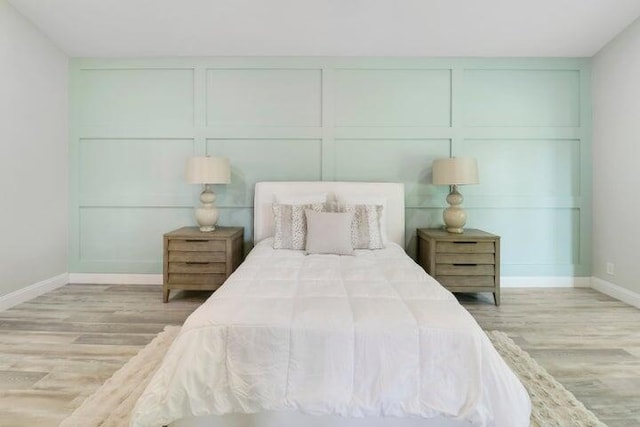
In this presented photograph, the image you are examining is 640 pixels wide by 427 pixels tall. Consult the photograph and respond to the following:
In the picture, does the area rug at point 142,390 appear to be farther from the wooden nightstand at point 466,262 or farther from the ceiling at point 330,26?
the ceiling at point 330,26

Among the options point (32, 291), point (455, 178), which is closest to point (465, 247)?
point (455, 178)

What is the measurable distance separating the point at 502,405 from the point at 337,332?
0.69 metres

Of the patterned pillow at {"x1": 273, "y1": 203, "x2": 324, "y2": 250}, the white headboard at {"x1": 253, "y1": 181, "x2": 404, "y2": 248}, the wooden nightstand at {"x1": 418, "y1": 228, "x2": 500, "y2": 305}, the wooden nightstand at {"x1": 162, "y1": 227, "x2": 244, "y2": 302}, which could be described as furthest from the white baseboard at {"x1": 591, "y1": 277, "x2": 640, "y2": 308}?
the wooden nightstand at {"x1": 162, "y1": 227, "x2": 244, "y2": 302}

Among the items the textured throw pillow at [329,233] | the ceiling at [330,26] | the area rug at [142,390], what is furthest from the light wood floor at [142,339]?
the ceiling at [330,26]

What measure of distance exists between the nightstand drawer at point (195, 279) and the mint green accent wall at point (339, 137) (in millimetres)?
683

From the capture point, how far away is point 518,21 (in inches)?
124

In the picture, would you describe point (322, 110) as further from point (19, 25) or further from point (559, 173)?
point (19, 25)

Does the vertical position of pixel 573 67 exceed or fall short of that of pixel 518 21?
it falls short

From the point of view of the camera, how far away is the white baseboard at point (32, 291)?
2.95 metres

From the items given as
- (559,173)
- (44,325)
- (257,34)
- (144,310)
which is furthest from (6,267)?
(559,173)

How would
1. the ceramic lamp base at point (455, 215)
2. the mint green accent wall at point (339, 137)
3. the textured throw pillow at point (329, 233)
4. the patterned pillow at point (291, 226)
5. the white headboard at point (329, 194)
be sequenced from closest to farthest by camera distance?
1. the textured throw pillow at point (329, 233)
2. the patterned pillow at point (291, 226)
3. the ceramic lamp base at point (455, 215)
4. the white headboard at point (329, 194)
5. the mint green accent wall at point (339, 137)

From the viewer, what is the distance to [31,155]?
323 cm

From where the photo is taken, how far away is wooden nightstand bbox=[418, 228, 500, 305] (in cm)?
311

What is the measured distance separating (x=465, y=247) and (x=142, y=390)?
271 cm
